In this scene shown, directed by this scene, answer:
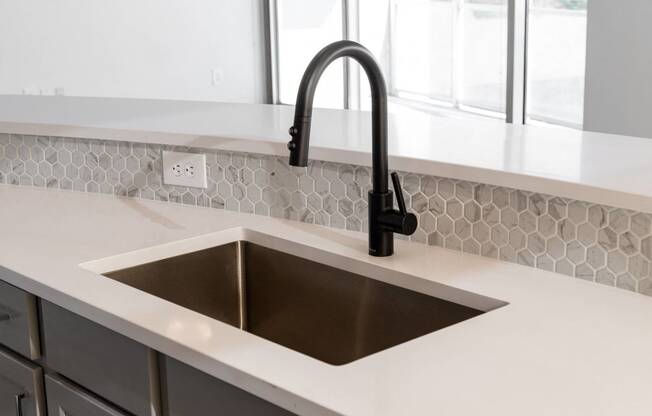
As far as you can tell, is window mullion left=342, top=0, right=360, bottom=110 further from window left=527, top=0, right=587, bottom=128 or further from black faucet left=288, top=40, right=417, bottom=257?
black faucet left=288, top=40, right=417, bottom=257

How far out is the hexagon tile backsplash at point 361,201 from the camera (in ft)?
4.71

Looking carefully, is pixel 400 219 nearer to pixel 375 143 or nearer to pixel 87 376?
pixel 375 143

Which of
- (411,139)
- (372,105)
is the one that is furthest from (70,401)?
(411,139)

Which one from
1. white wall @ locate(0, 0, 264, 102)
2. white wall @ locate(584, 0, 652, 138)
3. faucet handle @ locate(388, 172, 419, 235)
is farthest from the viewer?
white wall @ locate(0, 0, 264, 102)

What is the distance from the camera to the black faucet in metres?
1.43

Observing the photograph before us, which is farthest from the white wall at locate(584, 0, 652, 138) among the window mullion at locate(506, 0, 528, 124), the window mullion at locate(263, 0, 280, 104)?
the window mullion at locate(263, 0, 280, 104)

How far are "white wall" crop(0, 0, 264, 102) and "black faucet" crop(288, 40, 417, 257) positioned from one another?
4.56 metres

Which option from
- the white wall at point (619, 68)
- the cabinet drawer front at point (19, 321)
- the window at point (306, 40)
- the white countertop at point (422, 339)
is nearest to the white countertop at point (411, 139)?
the white countertop at point (422, 339)

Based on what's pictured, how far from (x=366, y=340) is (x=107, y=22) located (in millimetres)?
4990

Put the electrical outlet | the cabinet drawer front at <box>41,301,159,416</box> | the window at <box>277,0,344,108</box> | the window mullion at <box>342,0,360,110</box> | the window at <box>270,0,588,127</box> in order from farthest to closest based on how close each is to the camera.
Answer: the window at <box>277,0,344,108</box> → the window mullion at <box>342,0,360,110</box> → the window at <box>270,0,588,127</box> → the electrical outlet → the cabinet drawer front at <box>41,301,159,416</box>

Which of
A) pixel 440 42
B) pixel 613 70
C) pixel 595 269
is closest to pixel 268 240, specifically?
pixel 595 269

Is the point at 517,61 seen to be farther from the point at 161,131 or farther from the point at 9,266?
the point at 9,266

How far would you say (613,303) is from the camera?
54.2 inches

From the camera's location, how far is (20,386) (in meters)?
1.66
